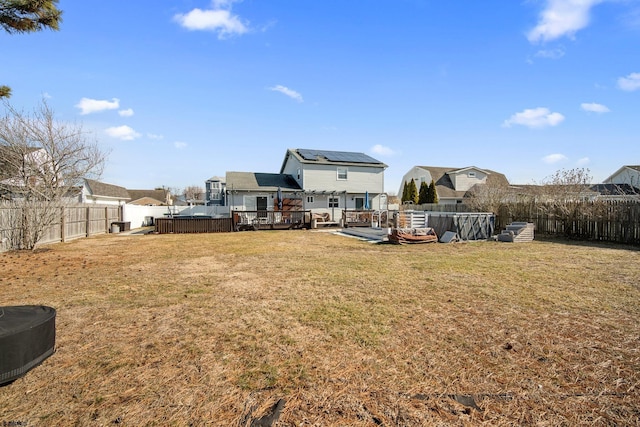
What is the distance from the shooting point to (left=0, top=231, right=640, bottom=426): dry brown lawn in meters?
2.39

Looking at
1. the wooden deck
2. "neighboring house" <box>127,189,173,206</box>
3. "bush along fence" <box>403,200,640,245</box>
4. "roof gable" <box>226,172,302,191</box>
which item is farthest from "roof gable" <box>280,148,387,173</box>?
"neighboring house" <box>127,189,173,206</box>

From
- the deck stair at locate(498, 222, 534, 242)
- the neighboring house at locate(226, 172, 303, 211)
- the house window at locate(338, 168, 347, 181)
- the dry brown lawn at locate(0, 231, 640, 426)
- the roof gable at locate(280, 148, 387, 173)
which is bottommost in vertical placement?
the dry brown lawn at locate(0, 231, 640, 426)

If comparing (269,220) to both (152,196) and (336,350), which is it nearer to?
(336,350)

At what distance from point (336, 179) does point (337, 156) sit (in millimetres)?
2869

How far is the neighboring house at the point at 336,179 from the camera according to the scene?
27.4 meters

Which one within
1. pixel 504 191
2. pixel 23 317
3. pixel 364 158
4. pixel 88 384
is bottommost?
pixel 88 384

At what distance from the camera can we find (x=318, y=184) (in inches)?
1085

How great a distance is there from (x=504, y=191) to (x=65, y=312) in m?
22.8

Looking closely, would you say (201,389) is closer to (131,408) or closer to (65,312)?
(131,408)

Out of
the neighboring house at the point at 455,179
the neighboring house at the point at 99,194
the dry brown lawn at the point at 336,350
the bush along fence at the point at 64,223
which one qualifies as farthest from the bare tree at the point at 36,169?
the neighboring house at the point at 455,179

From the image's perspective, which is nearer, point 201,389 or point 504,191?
point 201,389

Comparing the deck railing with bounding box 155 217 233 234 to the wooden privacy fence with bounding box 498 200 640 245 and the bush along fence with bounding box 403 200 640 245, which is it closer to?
the bush along fence with bounding box 403 200 640 245

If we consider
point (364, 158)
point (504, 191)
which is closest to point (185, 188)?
point (364, 158)

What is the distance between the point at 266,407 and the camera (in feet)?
7.95
